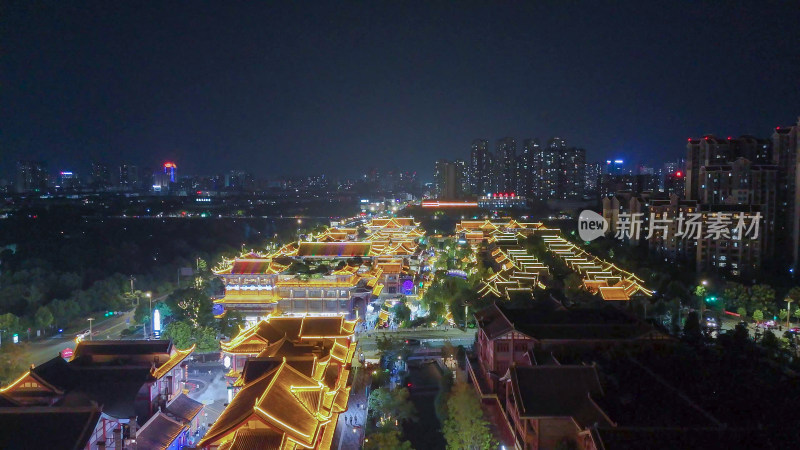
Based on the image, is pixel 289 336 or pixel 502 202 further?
pixel 502 202

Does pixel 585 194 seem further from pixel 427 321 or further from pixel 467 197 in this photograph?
pixel 427 321

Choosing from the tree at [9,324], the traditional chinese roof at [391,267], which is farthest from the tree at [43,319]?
the traditional chinese roof at [391,267]

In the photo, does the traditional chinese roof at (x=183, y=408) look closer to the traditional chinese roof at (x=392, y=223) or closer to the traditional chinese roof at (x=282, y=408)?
the traditional chinese roof at (x=282, y=408)

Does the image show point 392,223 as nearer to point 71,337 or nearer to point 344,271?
point 344,271

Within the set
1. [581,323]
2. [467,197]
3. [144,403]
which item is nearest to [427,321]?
[581,323]

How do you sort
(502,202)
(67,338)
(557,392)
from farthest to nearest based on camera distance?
(502,202) < (67,338) < (557,392)

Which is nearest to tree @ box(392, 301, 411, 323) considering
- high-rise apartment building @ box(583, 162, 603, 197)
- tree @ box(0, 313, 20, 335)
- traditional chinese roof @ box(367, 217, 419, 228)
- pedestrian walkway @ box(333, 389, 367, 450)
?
pedestrian walkway @ box(333, 389, 367, 450)

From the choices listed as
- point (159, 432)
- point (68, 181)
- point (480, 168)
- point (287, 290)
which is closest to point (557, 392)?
point (159, 432)
